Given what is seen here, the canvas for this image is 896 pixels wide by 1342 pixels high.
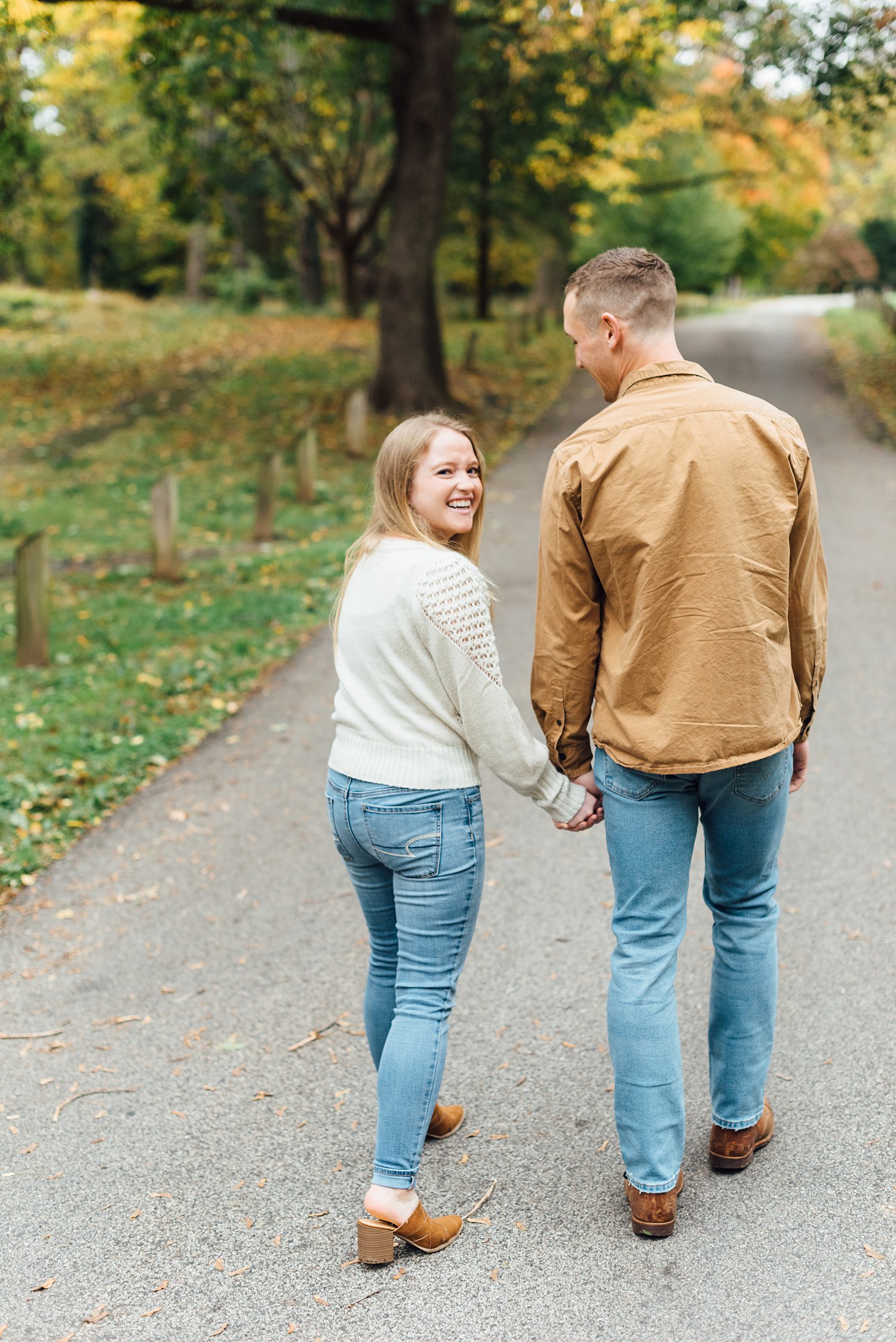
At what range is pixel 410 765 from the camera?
8.74 feet

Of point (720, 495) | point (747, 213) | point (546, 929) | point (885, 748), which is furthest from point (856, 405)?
point (747, 213)

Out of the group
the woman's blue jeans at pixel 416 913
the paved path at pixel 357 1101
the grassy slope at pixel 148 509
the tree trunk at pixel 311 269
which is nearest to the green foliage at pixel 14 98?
the grassy slope at pixel 148 509

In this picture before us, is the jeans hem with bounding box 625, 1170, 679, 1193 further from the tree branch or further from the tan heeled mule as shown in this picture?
the tree branch

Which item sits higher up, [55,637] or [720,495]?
[720,495]

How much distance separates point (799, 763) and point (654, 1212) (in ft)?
3.81

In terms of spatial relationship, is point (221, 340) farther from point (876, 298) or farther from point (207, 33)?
point (876, 298)

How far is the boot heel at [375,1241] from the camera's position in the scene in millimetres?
2660

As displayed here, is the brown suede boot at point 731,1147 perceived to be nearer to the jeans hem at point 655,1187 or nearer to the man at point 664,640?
the man at point 664,640

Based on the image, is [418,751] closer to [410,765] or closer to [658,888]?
[410,765]

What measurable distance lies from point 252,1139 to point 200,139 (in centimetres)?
2401

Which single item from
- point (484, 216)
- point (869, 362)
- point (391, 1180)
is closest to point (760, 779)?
point (391, 1180)

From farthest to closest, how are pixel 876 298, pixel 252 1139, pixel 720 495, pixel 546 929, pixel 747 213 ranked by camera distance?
pixel 747 213 < pixel 876 298 < pixel 546 929 < pixel 252 1139 < pixel 720 495

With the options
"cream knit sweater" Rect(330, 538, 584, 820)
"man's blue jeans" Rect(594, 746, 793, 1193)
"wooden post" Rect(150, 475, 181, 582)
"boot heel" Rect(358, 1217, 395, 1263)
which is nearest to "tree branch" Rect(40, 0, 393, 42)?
"wooden post" Rect(150, 475, 181, 582)

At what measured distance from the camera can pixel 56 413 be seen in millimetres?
18172
